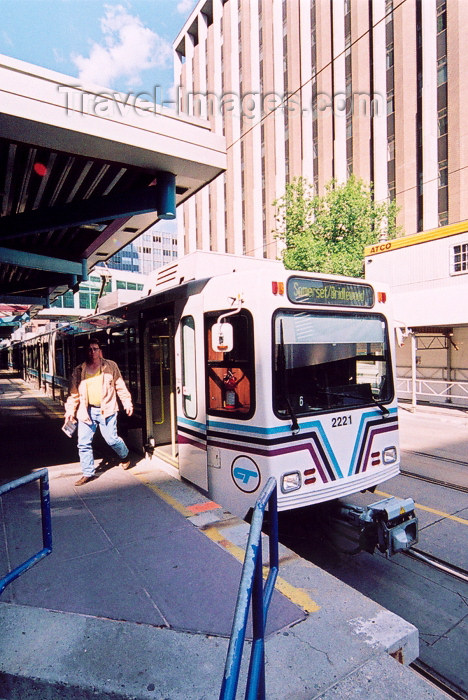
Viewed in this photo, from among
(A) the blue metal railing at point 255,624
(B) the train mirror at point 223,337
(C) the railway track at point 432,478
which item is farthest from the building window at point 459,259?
(A) the blue metal railing at point 255,624

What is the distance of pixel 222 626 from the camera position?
2680 mm

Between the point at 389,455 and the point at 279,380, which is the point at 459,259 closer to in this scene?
the point at 389,455

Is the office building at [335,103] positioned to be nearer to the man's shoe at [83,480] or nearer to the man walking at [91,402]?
the man walking at [91,402]

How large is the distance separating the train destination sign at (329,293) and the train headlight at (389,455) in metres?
1.58

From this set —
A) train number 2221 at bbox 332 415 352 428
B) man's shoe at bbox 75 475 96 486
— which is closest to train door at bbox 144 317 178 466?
man's shoe at bbox 75 475 96 486

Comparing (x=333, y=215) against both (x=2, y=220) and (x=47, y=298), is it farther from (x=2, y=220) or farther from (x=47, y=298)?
(x=2, y=220)

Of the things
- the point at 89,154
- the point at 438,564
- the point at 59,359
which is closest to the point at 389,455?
the point at 438,564

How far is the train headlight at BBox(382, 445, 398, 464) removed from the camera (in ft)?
15.6

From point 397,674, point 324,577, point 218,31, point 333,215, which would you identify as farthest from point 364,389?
point 218,31

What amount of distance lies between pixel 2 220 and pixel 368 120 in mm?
34228

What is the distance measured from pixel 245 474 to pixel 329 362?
1402mm

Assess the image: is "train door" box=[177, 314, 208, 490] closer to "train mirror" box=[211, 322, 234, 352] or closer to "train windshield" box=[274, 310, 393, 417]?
"train mirror" box=[211, 322, 234, 352]

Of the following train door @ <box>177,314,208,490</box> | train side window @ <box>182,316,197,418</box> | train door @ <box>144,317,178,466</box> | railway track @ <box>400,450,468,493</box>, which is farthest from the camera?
train door @ <box>144,317,178,466</box>

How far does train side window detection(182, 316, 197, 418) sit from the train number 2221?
153 cm
